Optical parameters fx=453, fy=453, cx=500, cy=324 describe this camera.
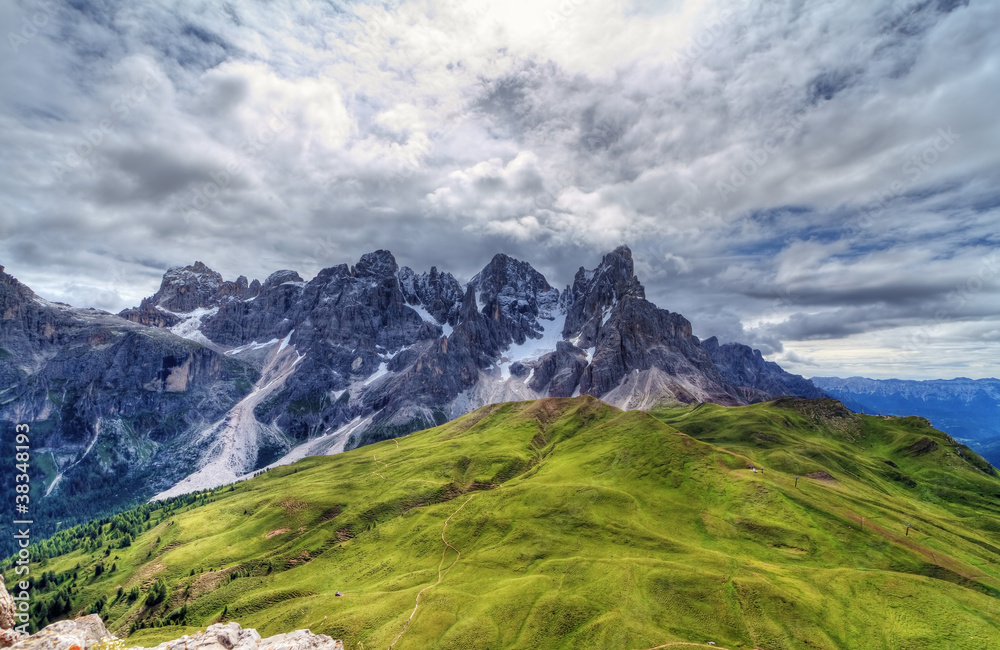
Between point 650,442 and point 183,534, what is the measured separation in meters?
199

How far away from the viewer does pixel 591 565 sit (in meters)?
110

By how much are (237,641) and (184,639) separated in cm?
1213

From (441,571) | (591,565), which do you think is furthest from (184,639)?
(591,565)

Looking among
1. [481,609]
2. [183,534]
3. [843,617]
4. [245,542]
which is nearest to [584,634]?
[481,609]

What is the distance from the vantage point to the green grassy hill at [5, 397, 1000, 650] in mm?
88625

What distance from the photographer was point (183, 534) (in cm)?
19062

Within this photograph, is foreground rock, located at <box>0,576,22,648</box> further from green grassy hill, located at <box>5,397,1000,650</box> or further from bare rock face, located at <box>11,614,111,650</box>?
green grassy hill, located at <box>5,397,1000,650</box>

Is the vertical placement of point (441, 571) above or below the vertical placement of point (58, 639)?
below

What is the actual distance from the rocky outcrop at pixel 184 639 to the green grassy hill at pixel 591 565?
30.1 meters

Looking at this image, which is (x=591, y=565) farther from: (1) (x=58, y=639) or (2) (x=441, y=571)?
(1) (x=58, y=639)

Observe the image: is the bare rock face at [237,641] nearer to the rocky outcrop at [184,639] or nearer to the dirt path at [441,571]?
the rocky outcrop at [184,639]

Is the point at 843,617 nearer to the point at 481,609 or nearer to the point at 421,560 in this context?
the point at 481,609

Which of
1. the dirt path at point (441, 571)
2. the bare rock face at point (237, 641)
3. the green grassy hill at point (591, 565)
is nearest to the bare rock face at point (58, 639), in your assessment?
the bare rock face at point (237, 641)

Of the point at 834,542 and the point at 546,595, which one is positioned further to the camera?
the point at 834,542
